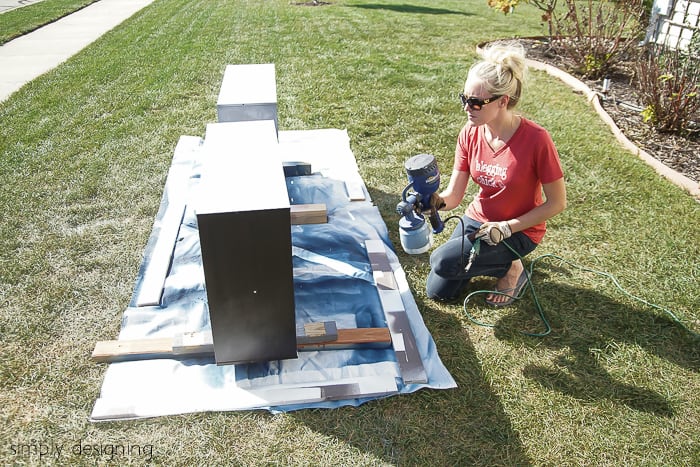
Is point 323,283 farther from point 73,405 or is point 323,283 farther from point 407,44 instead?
point 407,44

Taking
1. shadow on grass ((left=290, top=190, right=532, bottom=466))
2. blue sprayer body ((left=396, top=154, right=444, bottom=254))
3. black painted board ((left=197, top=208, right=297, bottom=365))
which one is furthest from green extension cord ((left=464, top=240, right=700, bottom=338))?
black painted board ((left=197, top=208, right=297, bottom=365))

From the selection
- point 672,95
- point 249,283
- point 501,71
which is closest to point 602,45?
point 672,95

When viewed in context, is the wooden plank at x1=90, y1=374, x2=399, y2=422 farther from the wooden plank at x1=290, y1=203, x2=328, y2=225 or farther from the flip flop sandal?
the wooden plank at x1=290, y1=203, x2=328, y2=225

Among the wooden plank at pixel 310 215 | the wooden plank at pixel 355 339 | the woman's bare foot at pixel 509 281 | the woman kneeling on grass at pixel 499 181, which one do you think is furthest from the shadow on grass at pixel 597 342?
the wooden plank at pixel 310 215

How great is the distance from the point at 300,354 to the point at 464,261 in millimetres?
1062

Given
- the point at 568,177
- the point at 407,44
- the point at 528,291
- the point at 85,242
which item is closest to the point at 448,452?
the point at 528,291

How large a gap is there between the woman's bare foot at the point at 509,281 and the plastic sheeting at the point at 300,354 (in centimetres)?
51

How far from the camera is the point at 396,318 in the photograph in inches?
121

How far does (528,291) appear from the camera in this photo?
337 cm

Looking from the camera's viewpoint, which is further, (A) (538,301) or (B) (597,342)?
(A) (538,301)

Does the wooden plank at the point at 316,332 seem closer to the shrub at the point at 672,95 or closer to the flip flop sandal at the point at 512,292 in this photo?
the flip flop sandal at the point at 512,292

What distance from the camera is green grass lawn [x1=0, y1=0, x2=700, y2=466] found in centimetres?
240

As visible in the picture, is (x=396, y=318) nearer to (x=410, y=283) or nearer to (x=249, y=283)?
(x=410, y=283)

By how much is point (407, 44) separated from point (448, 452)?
7993 mm
